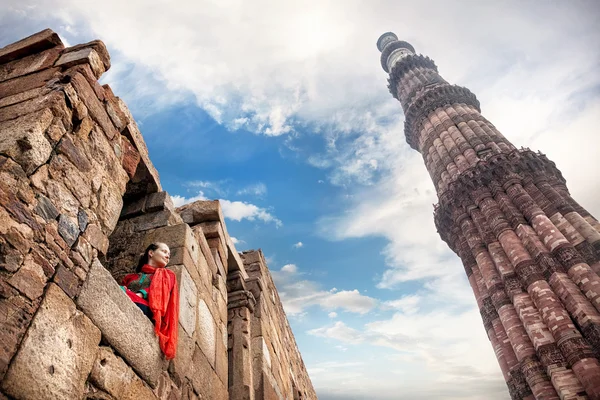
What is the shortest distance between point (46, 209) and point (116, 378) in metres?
0.85

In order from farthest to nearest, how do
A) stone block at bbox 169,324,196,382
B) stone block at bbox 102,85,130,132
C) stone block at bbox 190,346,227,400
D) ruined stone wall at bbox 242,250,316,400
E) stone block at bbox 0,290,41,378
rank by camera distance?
ruined stone wall at bbox 242,250,316,400
stone block at bbox 190,346,227,400
stone block at bbox 102,85,130,132
stone block at bbox 169,324,196,382
stone block at bbox 0,290,41,378

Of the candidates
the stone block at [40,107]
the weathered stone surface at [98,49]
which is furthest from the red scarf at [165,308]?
the weathered stone surface at [98,49]

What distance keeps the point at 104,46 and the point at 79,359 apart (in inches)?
77.4

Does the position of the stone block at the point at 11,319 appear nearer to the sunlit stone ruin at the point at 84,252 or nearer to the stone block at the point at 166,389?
the sunlit stone ruin at the point at 84,252

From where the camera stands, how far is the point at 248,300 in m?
3.99

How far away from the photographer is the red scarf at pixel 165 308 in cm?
221

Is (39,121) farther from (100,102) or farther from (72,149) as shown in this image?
(100,102)

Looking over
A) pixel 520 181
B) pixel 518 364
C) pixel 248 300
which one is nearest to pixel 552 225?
pixel 520 181

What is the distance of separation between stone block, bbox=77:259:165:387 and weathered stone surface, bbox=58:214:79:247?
0.54ft

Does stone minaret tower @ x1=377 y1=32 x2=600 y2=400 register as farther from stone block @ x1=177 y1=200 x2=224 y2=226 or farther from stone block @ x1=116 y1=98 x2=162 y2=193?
stone block @ x1=116 y1=98 x2=162 y2=193

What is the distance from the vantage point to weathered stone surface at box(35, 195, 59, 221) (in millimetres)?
1667

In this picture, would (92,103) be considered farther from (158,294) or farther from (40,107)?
(158,294)

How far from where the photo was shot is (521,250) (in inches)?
553

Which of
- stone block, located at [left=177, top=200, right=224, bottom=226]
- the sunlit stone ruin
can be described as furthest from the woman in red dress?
stone block, located at [left=177, top=200, right=224, bottom=226]
